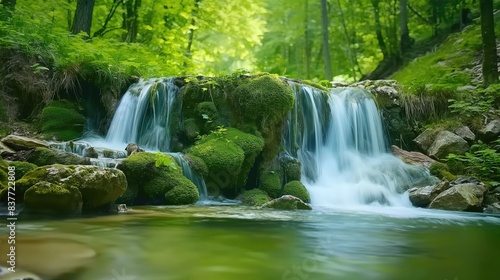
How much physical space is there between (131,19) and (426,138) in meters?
10.1

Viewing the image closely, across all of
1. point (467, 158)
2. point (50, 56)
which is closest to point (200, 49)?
point (50, 56)

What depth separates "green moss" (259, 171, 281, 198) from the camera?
8.10 metres

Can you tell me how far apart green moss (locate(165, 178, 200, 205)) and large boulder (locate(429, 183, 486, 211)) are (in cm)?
441

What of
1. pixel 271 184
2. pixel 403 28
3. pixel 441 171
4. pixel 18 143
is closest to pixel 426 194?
Answer: pixel 441 171

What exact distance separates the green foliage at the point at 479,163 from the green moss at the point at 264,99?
12.7 ft

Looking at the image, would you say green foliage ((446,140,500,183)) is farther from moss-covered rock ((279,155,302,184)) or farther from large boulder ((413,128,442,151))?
moss-covered rock ((279,155,302,184))

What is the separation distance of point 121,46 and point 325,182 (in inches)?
275

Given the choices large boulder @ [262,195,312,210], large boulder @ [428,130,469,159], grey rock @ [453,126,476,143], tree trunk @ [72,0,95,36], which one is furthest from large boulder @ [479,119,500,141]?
tree trunk @ [72,0,95,36]

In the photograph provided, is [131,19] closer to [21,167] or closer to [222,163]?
[222,163]

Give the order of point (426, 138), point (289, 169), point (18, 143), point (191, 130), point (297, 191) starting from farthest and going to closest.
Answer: point (426, 138) < point (191, 130) < point (289, 169) < point (297, 191) < point (18, 143)

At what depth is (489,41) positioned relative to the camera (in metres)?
10.5

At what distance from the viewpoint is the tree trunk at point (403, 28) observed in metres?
16.2

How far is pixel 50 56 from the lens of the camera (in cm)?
955

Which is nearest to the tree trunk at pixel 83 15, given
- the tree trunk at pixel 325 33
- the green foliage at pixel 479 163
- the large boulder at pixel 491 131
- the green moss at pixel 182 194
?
the green moss at pixel 182 194
